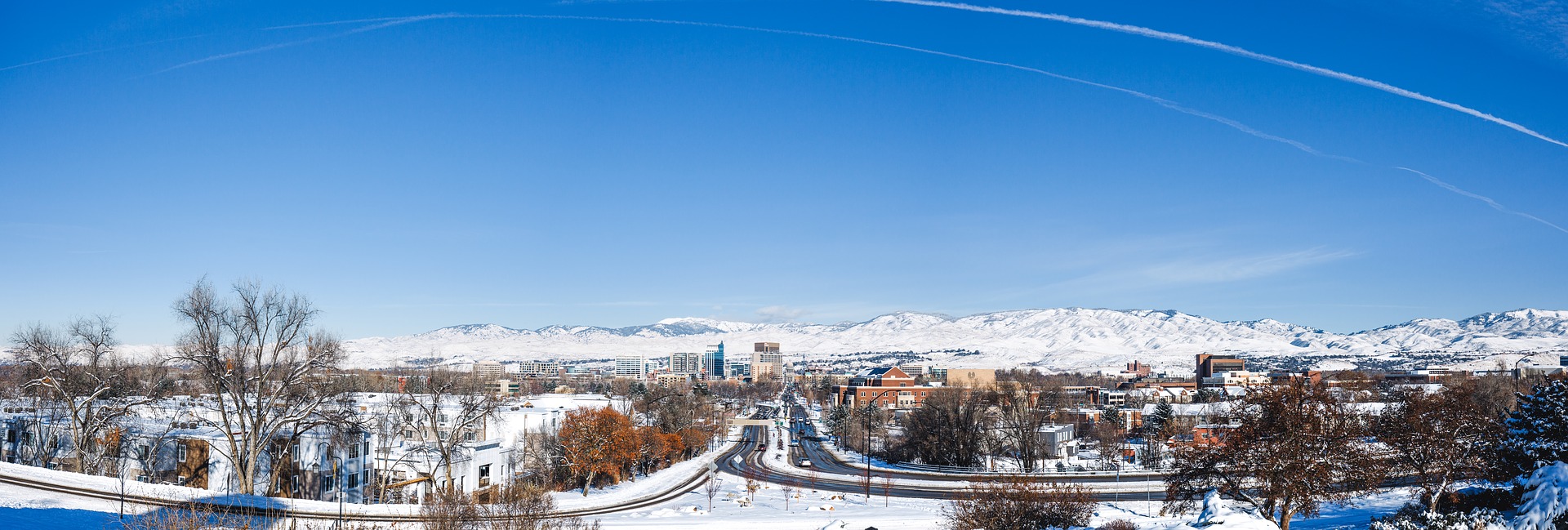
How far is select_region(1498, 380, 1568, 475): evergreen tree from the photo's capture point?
27.7 m

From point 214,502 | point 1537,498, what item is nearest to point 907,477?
point 1537,498

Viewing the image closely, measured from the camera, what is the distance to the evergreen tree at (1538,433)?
2773 cm

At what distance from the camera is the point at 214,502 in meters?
25.9

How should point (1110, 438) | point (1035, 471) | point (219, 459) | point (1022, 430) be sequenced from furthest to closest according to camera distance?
point (1110, 438) → point (1022, 430) → point (1035, 471) → point (219, 459)

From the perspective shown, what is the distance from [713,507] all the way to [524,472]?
1994 centimetres

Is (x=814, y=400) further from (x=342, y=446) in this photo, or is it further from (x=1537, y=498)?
(x=1537, y=498)

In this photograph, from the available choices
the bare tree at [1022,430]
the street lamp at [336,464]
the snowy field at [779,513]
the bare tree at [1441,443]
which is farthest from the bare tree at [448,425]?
the bare tree at [1441,443]

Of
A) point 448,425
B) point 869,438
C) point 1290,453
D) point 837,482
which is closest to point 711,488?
point 837,482

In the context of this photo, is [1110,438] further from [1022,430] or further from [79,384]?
[79,384]

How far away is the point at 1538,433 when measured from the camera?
94.3 feet

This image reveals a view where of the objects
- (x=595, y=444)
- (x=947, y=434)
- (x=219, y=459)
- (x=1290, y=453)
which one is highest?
(x=1290, y=453)

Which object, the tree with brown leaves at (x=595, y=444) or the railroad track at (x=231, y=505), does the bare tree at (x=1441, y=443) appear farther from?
the tree with brown leaves at (x=595, y=444)

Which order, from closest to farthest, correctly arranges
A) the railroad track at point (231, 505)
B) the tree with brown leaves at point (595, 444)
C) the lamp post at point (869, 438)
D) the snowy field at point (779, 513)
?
the snowy field at point (779, 513) → the railroad track at point (231, 505) → the lamp post at point (869, 438) → the tree with brown leaves at point (595, 444)

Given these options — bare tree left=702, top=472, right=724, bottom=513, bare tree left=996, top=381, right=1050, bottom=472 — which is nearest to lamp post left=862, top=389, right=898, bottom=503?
bare tree left=702, top=472, right=724, bottom=513
